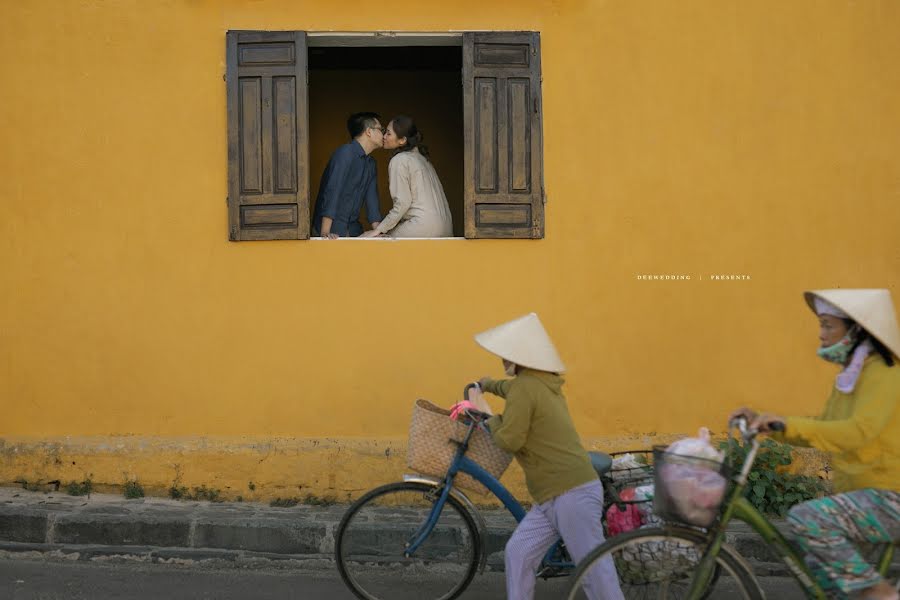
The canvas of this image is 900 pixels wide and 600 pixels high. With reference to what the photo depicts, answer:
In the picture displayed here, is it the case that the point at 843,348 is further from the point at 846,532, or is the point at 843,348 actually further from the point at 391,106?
the point at 391,106

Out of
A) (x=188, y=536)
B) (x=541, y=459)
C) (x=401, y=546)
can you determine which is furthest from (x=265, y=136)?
(x=541, y=459)

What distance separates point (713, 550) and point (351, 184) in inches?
181

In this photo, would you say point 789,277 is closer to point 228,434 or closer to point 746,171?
point 746,171

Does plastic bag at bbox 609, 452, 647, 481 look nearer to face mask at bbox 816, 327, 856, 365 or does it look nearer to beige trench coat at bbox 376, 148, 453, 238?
face mask at bbox 816, 327, 856, 365

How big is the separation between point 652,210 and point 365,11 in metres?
2.34

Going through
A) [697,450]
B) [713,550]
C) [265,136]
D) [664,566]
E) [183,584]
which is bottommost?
[183,584]

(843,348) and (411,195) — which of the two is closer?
(843,348)

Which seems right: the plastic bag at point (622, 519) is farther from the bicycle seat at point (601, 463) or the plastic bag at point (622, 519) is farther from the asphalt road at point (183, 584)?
the asphalt road at point (183, 584)

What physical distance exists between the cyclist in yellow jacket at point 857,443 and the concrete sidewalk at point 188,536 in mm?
2396

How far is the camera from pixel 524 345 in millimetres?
4699

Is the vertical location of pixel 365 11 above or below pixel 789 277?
above

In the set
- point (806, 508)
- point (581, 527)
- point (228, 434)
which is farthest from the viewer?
point (228, 434)

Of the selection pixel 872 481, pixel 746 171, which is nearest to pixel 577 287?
pixel 746 171

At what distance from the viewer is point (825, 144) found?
24.0 ft
